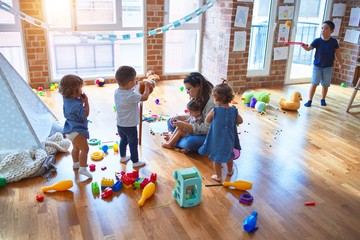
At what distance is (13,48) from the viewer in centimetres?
465

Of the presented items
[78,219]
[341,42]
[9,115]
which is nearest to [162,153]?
[78,219]

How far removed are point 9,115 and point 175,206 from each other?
5.00 ft

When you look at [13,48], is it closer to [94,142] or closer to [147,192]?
[94,142]

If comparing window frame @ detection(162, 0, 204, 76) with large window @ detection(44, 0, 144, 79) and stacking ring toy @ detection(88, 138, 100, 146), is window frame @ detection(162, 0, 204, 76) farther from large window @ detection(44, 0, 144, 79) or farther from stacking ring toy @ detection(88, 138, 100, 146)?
stacking ring toy @ detection(88, 138, 100, 146)

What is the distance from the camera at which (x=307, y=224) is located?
2.20 m

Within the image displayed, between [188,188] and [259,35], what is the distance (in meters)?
3.65

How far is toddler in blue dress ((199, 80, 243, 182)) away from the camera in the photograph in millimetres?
2410

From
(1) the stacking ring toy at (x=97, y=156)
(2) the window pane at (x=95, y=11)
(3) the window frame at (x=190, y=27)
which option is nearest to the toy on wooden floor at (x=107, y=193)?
(1) the stacking ring toy at (x=97, y=156)

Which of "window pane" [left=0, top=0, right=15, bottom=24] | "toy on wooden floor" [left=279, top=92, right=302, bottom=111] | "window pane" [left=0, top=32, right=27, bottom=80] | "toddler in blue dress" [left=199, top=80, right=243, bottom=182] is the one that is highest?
"window pane" [left=0, top=0, right=15, bottom=24]

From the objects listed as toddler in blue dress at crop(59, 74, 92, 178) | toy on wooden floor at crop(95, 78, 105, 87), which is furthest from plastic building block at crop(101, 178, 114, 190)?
toy on wooden floor at crop(95, 78, 105, 87)

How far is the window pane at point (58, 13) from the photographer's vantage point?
15.2 ft

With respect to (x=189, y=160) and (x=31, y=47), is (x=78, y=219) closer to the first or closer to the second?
(x=189, y=160)

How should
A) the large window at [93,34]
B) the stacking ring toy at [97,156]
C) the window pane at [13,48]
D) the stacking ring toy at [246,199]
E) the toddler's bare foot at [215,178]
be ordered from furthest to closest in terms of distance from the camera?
the large window at [93,34] < the window pane at [13,48] < the stacking ring toy at [97,156] < the toddler's bare foot at [215,178] < the stacking ring toy at [246,199]

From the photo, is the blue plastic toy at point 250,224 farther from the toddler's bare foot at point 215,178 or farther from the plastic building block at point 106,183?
the plastic building block at point 106,183
